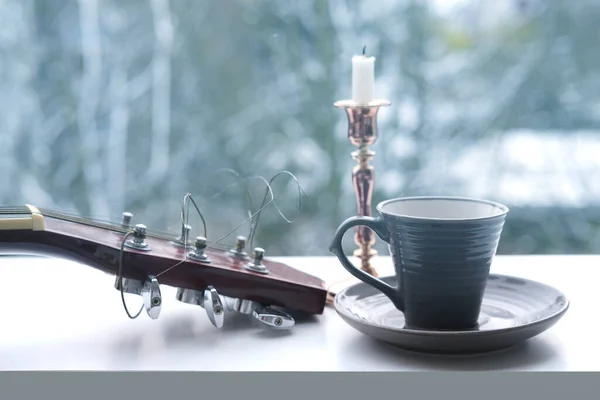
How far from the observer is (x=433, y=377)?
2.06 ft

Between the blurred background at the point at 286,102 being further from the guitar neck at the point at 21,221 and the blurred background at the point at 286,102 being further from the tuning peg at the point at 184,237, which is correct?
the guitar neck at the point at 21,221

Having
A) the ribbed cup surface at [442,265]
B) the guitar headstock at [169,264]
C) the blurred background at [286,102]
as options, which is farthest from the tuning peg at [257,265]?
the blurred background at [286,102]

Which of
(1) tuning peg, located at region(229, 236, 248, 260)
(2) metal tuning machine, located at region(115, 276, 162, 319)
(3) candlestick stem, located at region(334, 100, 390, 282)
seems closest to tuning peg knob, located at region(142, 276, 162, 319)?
(2) metal tuning machine, located at region(115, 276, 162, 319)

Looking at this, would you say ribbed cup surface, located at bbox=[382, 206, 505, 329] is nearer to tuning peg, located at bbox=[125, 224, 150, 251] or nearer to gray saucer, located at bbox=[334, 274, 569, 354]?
gray saucer, located at bbox=[334, 274, 569, 354]

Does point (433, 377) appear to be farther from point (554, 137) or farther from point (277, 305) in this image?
point (554, 137)

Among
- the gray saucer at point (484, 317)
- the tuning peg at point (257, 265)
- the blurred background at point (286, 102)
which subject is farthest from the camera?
the blurred background at point (286, 102)

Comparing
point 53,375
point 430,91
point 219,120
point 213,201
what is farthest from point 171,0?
point 53,375

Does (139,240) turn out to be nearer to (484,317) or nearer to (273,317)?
(273,317)

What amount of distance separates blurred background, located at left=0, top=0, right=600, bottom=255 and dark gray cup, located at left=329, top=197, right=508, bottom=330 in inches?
24.6

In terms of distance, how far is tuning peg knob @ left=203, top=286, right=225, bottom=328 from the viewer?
27.8 inches

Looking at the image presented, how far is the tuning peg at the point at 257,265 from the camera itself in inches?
29.4

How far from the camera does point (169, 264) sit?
2.31 feet

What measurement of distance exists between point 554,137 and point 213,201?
0.58 m

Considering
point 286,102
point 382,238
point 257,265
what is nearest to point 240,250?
point 257,265
